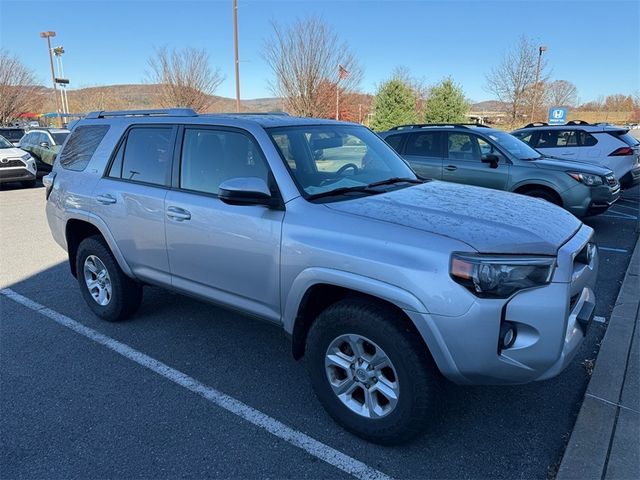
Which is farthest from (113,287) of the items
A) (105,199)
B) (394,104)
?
(394,104)

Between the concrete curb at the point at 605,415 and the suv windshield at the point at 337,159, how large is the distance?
1.89 m

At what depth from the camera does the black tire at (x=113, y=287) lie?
411 cm

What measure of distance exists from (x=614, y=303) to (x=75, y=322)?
524 cm

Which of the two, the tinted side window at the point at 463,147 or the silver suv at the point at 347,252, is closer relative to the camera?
the silver suv at the point at 347,252

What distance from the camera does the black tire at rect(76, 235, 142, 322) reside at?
4.11m

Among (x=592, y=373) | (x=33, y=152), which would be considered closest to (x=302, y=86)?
(x=33, y=152)

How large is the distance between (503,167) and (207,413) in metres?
6.20

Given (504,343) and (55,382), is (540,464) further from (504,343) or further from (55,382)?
(55,382)

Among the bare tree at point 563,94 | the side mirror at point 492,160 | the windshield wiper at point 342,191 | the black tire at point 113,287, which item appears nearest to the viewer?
the windshield wiper at point 342,191

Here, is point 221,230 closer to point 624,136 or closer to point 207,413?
point 207,413

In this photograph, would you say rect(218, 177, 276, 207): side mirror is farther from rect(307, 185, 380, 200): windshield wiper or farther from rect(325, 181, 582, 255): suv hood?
rect(325, 181, 582, 255): suv hood

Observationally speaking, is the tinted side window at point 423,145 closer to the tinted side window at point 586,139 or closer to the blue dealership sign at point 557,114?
the tinted side window at point 586,139

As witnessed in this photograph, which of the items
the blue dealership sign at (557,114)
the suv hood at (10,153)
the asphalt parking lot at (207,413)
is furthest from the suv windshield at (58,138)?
the blue dealership sign at (557,114)

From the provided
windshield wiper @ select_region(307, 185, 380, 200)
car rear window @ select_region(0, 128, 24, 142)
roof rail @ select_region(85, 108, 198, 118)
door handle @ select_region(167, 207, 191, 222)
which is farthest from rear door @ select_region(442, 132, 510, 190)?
car rear window @ select_region(0, 128, 24, 142)
